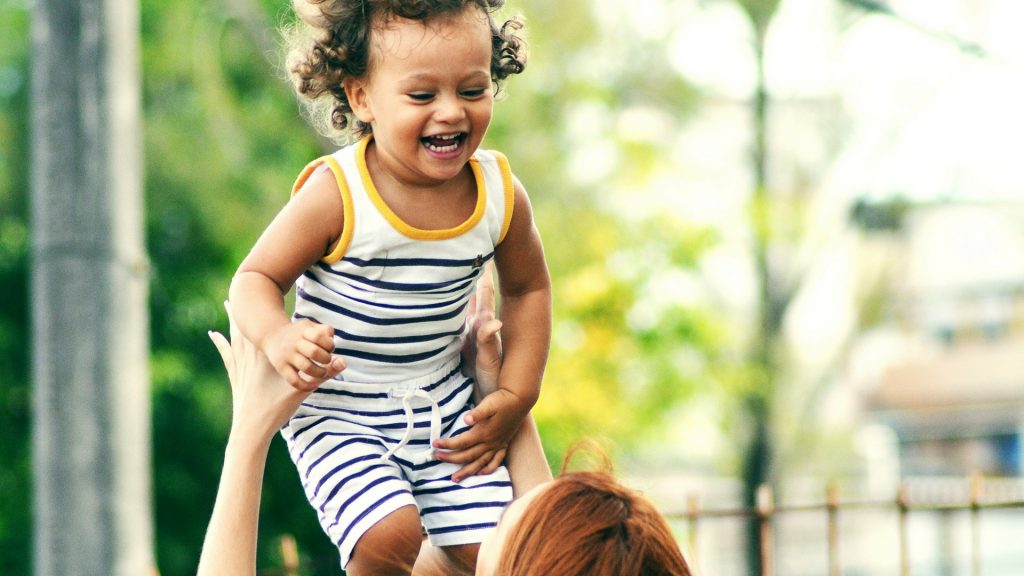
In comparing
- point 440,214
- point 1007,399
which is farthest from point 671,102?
point 1007,399

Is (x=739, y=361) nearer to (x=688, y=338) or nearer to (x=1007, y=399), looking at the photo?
(x=688, y=338)

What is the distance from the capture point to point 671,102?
12016 millimetres

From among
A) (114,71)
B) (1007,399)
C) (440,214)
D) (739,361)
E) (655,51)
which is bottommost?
(1007,399)

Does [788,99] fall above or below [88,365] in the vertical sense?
above

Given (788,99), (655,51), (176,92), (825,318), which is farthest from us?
(825,318)

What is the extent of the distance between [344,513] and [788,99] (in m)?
11.8

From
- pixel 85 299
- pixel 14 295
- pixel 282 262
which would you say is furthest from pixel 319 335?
pixel 14 295

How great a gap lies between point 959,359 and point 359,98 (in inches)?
968

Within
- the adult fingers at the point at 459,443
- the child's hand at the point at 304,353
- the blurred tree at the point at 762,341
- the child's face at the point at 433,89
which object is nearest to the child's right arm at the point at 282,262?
the child's hand at the point at 304,353

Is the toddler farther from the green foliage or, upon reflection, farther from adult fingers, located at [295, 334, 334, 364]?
the green foliage

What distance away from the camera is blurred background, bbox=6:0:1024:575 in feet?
27.3

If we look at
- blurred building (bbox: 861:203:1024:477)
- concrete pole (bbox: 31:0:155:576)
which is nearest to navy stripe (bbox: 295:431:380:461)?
concrete pole (bbox: 31:0:155:576)

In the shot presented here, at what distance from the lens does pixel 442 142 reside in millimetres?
1446

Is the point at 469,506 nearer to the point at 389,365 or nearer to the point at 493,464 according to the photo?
the point at 493,464
